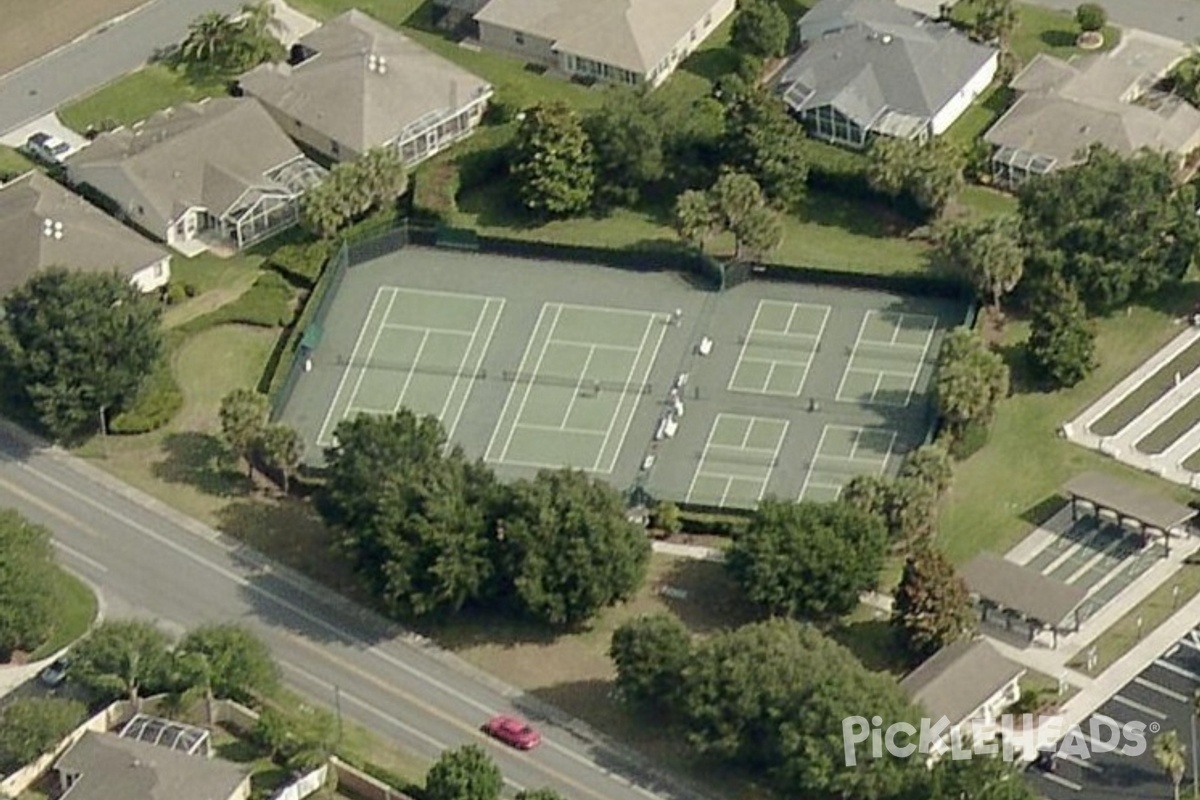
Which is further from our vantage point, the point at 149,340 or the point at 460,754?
the point at 149,340

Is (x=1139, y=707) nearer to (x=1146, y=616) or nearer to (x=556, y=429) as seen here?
(x=1146, y=616)

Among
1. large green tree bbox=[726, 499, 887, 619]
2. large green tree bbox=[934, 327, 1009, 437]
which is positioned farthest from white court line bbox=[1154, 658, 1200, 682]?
large green tree bbox=[934, 327, 1009, 437]

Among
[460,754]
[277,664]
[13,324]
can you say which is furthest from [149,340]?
[460,754]

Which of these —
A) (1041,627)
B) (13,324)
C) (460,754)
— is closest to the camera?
(460,754)

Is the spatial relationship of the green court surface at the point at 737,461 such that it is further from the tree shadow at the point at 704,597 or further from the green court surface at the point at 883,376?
the tree shadow at the point at 704,597

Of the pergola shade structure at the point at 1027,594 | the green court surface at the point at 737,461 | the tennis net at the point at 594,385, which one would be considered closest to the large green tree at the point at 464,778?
the green court surface at the point at 737,461

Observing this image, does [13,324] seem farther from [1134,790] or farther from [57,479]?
[1134,790]
